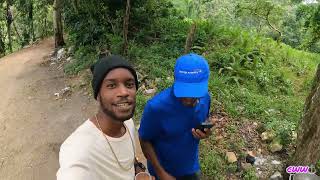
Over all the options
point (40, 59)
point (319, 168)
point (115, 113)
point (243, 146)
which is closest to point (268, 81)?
point (243, 146)

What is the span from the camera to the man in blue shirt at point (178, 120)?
2.64m

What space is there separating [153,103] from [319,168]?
2.96 m

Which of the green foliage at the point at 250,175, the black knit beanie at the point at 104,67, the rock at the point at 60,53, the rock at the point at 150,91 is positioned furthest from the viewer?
the rock at the point at 60,53

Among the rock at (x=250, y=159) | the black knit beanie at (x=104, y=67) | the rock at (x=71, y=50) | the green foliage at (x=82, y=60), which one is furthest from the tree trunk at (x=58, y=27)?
the black knit beanie at (x=104, y=67)

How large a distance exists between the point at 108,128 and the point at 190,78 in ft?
2.74

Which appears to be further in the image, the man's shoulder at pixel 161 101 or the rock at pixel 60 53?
the rock at pixel 60 53

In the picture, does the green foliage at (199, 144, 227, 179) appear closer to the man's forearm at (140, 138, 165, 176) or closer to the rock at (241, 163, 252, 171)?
the rock at (241, 163, 252, 171)

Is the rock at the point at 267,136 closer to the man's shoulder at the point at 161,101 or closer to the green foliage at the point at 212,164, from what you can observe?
the green foliage at the point at 212,164

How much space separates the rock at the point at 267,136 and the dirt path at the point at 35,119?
3633 millimetres

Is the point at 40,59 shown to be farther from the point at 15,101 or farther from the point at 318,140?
the point at 318,140

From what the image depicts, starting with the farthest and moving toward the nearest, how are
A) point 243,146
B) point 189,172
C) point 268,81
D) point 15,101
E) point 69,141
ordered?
point 15,101, point 268,81, point 243,146, point 189,172, point 69,141

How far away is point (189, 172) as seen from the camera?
314 cm

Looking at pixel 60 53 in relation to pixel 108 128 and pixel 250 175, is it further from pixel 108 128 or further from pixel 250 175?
pixel 108 128

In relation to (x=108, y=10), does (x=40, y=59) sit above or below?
below
